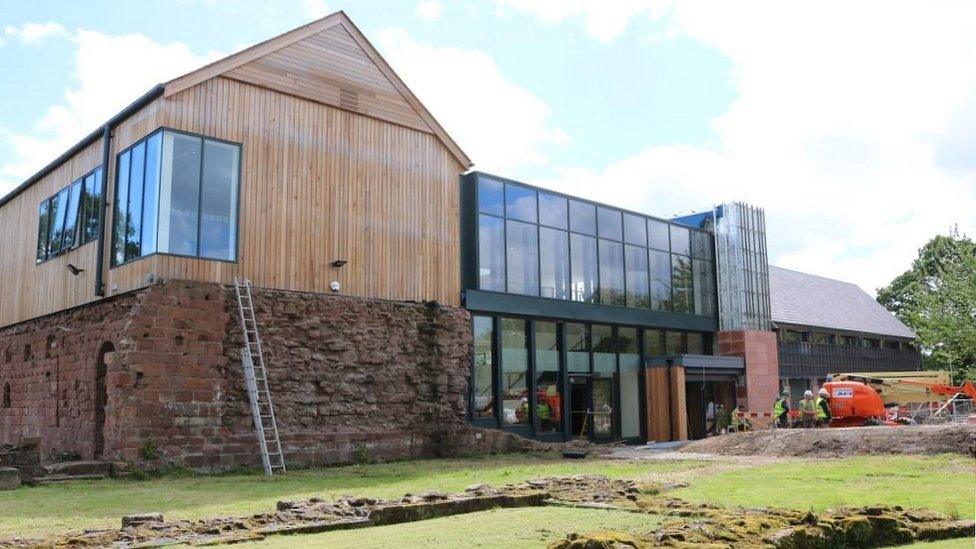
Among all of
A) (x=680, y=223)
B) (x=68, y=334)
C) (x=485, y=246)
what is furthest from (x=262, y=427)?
(x=680, y=223)

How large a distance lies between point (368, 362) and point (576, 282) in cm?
856

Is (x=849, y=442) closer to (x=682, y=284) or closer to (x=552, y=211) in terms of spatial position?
(x=552, y=211)

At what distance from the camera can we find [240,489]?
1477cm

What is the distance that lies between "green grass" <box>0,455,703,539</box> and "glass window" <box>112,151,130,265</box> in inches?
231

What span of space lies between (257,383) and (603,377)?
12656 millimetres

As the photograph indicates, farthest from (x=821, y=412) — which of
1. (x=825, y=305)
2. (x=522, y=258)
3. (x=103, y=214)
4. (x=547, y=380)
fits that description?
(x=825, y=305)

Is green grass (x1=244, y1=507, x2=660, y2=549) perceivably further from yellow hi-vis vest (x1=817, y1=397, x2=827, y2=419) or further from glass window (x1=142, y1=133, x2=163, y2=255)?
Answer: yellow hi-vis vest (x1=817, y1=397, x2=827, y2=419)

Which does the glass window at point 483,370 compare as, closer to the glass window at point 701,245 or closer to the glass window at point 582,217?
the glass window at point 582,217

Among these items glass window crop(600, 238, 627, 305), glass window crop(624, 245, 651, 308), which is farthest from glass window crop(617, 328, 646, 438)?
glass window crop(600, 238, 627, 305)

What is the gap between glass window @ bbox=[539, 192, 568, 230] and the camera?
26.5m

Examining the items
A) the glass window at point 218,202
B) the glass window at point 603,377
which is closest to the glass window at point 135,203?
the glass window at point 218,202

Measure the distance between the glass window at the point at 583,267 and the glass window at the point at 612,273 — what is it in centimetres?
41

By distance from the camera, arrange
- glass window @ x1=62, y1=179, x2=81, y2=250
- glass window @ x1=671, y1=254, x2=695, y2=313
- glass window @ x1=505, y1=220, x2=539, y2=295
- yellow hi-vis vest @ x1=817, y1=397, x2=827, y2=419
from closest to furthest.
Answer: glass window @ x1=62, y1=179, x2=81, y2=250 < yellow hi-vis vest @ x1=817, y1=397, x2=827, y2=419 < glass window @ x1=505, y1=220, x2=539, y2=295 < glass window @ x1=671, y1=254, x2=695, y2=313

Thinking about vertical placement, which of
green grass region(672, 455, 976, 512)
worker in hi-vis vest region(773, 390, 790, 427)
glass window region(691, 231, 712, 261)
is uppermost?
glass window region(691, 231, 712, 261)
